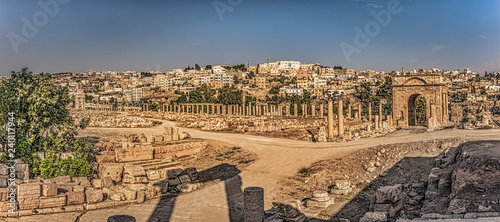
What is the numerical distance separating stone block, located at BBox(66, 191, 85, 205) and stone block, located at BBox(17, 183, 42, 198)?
100 cm

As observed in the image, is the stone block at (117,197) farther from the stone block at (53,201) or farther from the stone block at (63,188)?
the stone block at (53,201)

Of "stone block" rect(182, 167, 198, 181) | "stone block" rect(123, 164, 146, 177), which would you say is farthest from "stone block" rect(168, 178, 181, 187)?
"stone block" rect(123, 164, 146, 177)

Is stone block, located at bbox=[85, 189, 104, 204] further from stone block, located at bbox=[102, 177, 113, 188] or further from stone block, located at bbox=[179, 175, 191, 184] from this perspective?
stone block, located at bbox=[179, 175, 191, 184]

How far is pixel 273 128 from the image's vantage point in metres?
35.6

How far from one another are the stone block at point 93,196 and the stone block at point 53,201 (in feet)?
2.71

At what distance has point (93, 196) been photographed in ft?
46.7

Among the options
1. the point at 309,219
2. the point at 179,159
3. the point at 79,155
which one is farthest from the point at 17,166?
the point at 309,219

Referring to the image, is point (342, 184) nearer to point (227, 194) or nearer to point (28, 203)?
point (227, 194)

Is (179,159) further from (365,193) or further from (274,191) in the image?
(365,193)

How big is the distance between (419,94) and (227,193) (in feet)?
112

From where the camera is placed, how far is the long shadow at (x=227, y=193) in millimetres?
13825

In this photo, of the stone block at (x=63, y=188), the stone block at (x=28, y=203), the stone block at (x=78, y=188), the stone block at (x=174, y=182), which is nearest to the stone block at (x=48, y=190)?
the stone block at (x=28, y=203)

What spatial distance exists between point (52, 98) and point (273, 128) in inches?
787

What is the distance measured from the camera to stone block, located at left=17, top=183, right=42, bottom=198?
508 inches
